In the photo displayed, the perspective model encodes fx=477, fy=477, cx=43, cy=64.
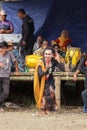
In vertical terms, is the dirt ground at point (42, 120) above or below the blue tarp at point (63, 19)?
below

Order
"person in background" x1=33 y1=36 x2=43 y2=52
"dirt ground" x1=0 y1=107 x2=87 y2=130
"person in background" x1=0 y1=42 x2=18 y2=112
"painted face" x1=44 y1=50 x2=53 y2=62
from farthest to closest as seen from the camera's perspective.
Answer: "person in background" x1=33 y1=36 x2=43 y2=52
"person in background" x1=0 y1=42 x2=18 y2=112
"painted face" x1=44 y1=50 x2=53 y2=62
"dirt ground" x1=0 y1=107 x2=87 y2=130

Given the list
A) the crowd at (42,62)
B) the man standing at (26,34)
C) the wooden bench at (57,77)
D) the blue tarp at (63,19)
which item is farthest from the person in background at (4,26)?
the wooden bench at (57,77)

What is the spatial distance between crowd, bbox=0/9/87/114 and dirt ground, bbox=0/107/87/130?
12.3 inches

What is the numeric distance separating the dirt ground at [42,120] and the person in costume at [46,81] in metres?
0.23

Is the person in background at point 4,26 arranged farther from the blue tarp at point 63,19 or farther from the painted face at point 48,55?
the painted face at point 48,55

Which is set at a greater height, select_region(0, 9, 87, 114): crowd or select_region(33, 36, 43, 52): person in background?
select_region(33, 36, 43, 52): person in background

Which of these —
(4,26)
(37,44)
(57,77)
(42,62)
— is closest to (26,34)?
(37,44)

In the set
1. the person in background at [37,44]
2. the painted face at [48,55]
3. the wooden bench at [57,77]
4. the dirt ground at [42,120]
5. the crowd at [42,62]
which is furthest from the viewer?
the person in background at [37,44]

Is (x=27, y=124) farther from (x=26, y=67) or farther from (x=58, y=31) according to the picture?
(x=58, y=31)

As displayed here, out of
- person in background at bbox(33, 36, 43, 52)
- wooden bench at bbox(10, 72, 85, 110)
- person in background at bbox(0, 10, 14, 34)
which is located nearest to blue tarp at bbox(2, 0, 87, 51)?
person in background at bbox(33, 36, 43, 52)

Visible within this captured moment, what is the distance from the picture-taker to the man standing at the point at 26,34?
39.6 ft

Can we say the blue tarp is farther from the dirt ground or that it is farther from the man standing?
the dirt ground

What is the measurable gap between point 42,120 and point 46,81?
113 centimetres

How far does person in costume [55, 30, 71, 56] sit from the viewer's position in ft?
40.4
